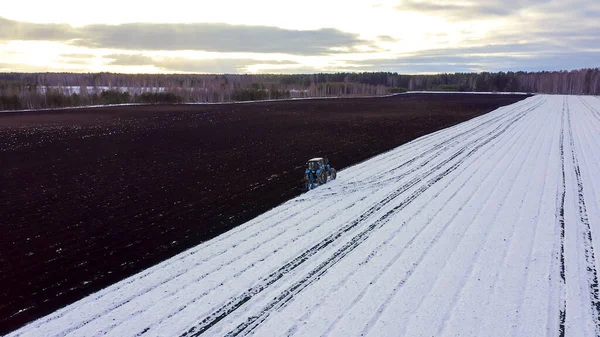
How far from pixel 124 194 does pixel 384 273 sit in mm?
13500

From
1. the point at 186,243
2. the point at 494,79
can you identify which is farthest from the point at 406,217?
the point at 494,79

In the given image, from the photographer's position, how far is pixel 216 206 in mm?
17906

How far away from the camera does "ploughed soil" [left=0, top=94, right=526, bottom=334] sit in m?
12.0

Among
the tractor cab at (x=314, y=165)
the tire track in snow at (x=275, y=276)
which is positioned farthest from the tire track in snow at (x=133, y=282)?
the tractor cab at (x=314, y=165)

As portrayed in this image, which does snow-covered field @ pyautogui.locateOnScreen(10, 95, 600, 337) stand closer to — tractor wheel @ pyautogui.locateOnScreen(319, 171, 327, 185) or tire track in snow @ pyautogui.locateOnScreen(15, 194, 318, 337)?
tire track in snow @ pyautogui.locateOnScreen(15, 194, 318, 337)

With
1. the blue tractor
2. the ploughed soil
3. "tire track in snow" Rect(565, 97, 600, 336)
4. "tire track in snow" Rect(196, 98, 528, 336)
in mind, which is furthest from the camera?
the blue tractor

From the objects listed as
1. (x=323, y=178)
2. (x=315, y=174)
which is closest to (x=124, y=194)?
(x=315, y=174)

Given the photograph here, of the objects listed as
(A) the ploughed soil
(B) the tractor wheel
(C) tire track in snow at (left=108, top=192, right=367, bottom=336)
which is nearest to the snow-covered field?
(C) tire track in snow at (left=108, top=192, right=367, bottom=336)

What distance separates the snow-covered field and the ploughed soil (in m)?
1.15

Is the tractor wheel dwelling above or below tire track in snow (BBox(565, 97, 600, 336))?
above

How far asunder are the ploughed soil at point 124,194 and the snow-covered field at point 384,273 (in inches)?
45.2

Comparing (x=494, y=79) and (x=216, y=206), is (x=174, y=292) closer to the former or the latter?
(x=216, y=206)

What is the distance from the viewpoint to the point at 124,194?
20.0 metres

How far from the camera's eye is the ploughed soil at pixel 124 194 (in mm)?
12023
